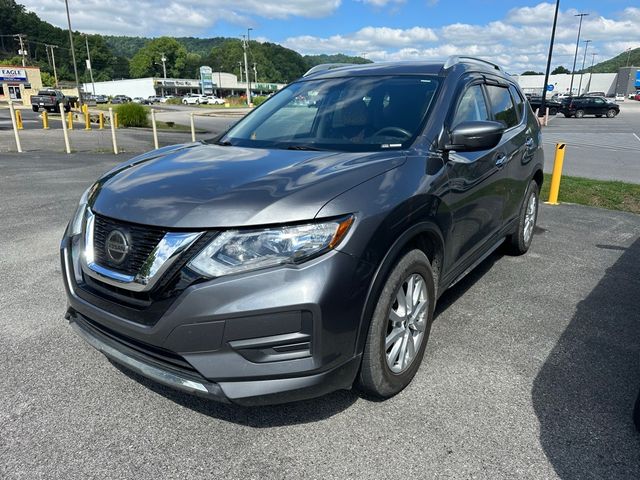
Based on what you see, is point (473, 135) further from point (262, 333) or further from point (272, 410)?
point (272, 410)

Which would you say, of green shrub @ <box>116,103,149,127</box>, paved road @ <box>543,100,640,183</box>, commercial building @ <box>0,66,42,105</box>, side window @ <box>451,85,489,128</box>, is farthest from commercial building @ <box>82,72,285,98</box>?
side window @ <box>451,85,489,128</box>

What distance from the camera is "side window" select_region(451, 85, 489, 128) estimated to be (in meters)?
3.29

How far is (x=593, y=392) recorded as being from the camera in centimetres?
279

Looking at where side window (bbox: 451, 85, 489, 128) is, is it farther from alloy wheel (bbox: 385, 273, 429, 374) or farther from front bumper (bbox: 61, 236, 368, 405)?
front bumper (bbox: 61, 236, 368, 405)

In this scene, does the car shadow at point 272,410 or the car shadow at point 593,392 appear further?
the car shadow at point 272,410

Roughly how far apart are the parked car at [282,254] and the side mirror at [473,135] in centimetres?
1

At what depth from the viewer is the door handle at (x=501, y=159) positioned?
3.85 metres

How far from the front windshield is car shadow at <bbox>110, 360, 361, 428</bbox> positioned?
4.76ft

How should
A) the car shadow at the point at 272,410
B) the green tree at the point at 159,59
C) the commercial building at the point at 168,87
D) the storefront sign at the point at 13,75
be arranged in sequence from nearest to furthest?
the car shadow at the point at 272,410 → the storefront sign at the point at 13,75 → the commercial building at the point at 168,87 → the green tree at the point at 159,59

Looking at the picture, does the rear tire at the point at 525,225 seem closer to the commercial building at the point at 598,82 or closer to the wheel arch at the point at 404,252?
the wheel arch at the point at 404,252

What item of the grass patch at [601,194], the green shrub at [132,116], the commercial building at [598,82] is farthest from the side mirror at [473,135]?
the commercial building at [598,82]

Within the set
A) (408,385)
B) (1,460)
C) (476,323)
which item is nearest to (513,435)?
(408,385)

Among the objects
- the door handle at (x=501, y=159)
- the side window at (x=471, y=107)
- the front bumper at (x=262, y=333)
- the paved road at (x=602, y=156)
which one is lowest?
the paved road at (x=602, y=156)

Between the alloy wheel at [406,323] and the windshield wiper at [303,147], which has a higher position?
the windshield wiper at [303,147]
